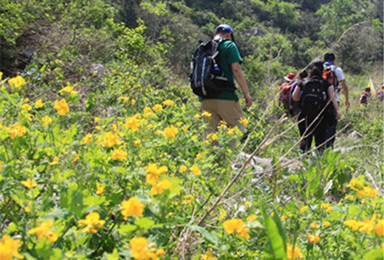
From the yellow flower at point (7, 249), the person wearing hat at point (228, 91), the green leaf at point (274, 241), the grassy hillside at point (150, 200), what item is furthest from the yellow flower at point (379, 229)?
the person wearing hat at point (228, 91)

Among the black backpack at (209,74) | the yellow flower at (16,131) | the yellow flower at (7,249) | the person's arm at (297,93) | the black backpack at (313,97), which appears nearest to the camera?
the yellow flower at (7,249)

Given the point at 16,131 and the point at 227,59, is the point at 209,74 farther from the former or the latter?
the point at 16,131

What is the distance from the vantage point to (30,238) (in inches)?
34.4

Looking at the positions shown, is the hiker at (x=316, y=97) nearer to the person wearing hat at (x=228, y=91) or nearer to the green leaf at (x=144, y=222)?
the person wearing hat at (x=228, y=91)

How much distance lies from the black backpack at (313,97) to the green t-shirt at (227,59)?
0.97m

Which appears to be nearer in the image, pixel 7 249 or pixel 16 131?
pixel 7 249

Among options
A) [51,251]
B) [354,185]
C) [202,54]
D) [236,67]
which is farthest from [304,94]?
[51,251]

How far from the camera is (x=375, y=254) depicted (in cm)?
91

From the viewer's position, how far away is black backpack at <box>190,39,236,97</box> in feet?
10.5

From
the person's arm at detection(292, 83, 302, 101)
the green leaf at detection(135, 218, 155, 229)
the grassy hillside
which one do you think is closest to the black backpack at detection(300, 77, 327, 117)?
the person's arm at detection(292, 83, 302, 101)

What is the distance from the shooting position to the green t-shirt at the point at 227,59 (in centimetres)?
321

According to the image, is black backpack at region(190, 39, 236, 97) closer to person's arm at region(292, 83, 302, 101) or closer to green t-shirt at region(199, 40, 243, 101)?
green t-shirt at region(199, 40, 243, 101)

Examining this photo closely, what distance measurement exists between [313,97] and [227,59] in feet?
3.81

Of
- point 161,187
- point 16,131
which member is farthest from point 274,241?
point 16,131
